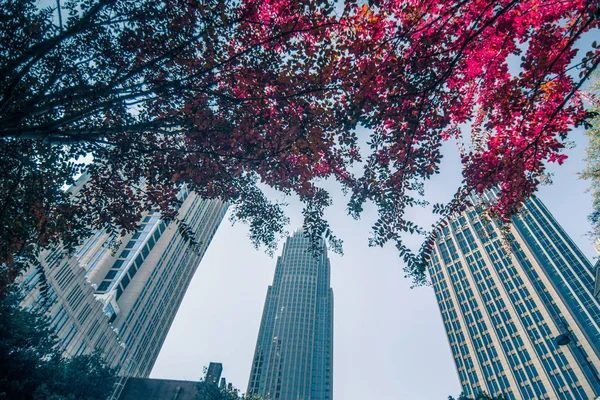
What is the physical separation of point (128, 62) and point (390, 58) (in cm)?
545

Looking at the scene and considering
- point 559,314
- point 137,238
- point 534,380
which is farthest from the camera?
point 137,238

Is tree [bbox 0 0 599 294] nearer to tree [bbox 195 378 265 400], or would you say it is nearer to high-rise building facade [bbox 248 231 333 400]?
tree [bbox 195 378 265 400]

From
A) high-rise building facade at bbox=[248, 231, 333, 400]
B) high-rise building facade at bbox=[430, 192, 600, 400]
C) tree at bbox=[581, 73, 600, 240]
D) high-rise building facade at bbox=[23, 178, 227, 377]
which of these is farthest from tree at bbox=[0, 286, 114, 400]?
high-rise building facade at bbox=[248, 231, 333, 400]

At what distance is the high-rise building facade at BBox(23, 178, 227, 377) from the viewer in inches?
1312

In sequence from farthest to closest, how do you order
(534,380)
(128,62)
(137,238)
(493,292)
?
(493,292) < (137,238) < (534,380) < (128,62)

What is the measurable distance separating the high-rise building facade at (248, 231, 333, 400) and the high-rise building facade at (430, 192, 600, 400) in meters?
48.5

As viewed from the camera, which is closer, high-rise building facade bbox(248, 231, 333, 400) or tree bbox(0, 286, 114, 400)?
tree bbox(0, 286, 114, 400)

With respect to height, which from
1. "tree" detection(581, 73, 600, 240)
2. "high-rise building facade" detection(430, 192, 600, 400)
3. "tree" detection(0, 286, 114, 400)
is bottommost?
"tree" detection(0, 286, 114, 400)

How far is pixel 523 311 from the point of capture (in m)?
62.8

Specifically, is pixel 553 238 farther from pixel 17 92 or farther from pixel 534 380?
pixel 17 92

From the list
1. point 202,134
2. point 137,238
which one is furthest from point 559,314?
point 137,238

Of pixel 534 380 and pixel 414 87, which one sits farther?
pixel 534 380

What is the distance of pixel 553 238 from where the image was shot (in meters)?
69.4

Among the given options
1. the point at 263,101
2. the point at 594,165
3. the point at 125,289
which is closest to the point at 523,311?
the point at 594,165
